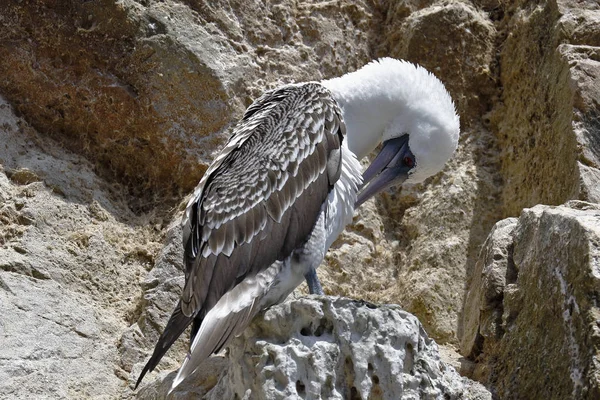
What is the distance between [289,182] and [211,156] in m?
2.41

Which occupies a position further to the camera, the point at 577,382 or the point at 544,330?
the point at 544,330

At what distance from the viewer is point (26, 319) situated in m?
6.15

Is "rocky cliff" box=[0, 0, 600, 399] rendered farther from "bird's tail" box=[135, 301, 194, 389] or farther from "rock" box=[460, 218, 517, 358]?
"bird's tail" box=[135, 301, 194, 389]

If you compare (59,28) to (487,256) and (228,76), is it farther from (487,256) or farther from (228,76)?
(487,256)

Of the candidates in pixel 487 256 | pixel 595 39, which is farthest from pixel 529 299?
pixel 595 39

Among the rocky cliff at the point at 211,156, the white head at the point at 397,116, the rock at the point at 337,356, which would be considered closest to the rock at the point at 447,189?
the rocky cliff at the point at 211,156

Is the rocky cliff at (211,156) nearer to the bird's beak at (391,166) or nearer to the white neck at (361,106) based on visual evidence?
the bird's beak at (391,166)

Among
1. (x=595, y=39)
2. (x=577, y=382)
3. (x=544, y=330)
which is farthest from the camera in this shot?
(x=595, y=39)

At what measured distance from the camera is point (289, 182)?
208 inches

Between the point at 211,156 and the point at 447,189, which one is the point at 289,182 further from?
the point at 447,189

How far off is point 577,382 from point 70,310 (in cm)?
344

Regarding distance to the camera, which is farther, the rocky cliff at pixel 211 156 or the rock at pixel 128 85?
the rock at pixel 128 85

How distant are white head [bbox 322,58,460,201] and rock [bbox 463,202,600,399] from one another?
2.25 ft

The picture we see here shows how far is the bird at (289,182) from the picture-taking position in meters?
4.84
